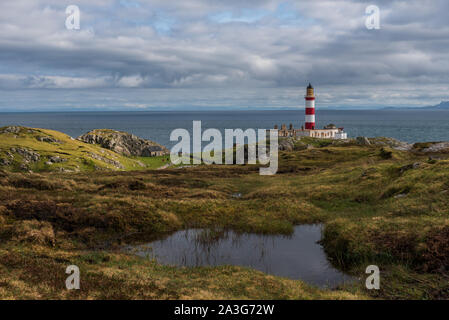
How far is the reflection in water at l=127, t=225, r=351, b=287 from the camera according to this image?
23234mm

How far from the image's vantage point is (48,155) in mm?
94625

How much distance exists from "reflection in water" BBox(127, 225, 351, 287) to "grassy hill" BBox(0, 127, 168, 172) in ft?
227

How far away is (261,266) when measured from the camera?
952 inches

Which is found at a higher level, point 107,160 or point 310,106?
point 310,106

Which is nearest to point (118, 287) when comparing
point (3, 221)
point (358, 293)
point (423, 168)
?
point (358, 293)

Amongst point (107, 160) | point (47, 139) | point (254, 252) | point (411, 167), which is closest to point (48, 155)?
point (107, 160)

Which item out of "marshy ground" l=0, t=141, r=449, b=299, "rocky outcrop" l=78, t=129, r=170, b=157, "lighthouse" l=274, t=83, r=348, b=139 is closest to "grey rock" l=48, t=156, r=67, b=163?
"marshy ground" l=0, t=141, r=449, b=299

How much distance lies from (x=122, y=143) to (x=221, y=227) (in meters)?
124

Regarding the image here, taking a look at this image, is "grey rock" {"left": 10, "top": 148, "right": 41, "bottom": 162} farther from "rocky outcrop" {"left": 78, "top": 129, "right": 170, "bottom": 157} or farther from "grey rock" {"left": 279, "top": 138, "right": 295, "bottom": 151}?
"grey rock" {"left": 279, "top": 138, "right": 295, "bottom": 151}

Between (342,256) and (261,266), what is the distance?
20.9 feet

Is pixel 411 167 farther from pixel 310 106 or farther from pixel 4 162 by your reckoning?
pixel 310 106

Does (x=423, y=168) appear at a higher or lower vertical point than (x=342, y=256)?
higher

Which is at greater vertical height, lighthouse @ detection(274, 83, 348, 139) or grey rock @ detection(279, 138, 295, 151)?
lighthouse @ detection(274, 83, 348, 139)
